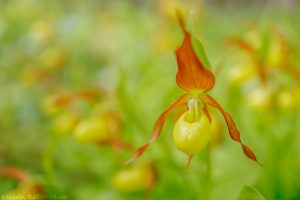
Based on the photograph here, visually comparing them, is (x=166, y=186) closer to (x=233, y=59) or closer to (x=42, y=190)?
(x=42, y=190)

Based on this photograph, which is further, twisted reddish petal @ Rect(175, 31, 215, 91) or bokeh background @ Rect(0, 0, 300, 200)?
bokeh background @ Rect(0, 0, 300, 200)

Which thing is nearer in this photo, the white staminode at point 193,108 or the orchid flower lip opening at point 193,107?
the orchid flower lip opening at point 193,107

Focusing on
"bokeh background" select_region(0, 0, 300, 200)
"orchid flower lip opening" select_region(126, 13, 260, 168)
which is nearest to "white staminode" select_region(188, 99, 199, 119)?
"orchid flower lip opening" select_region(126, 13, 260, 168)

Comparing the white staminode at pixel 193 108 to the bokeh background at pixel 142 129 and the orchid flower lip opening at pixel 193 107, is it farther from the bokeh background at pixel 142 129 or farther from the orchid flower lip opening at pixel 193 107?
the bokeh background at pixel 142 129

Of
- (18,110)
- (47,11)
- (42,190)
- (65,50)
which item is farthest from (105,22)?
(42,190)

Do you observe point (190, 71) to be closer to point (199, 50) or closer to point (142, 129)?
point (199, 50)

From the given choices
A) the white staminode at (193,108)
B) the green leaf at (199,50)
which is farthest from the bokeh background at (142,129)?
the white staminode at (193,108)

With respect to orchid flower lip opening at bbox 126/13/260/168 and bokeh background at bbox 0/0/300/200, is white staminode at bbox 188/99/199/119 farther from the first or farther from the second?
bokeh background at bbox 0/0/300/200

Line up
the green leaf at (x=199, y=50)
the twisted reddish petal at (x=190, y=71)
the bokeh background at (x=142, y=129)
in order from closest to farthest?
the twisted reddish petal at (x=190, y=71), the green leaf at (x=199, y=50), the bokeh background at (x=142, y=129)
